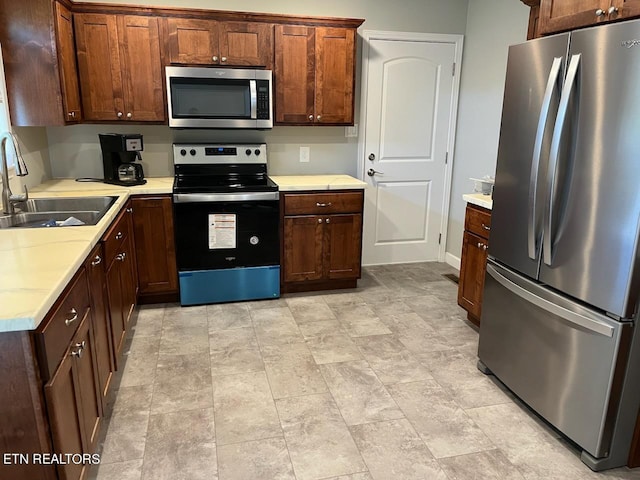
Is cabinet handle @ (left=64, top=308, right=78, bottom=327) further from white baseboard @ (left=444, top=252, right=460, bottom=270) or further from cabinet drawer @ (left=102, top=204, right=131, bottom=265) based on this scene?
white baseboard @ (left=444, top=252, right=460, bottom=270)

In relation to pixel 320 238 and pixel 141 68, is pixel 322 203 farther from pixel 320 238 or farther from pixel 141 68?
pixel 141 68

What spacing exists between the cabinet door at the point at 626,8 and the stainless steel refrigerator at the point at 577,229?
12 centimetres

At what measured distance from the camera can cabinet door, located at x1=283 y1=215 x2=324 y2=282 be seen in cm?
363

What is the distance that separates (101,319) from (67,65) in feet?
6.10

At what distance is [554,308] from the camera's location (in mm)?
2045

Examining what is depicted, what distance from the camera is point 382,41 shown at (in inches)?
162

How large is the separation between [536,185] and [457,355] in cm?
127

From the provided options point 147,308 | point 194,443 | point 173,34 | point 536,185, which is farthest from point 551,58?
point 147,308

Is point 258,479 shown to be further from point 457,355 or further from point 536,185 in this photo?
Answer: point 536,185

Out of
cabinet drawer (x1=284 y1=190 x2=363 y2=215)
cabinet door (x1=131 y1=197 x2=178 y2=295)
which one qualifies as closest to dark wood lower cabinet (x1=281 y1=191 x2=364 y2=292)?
cabinet drawer (x1=284 y1=190 x2=363 y2=215)

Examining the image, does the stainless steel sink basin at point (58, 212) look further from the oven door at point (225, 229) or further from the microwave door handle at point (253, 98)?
the microwave door handle at point (253, 98)

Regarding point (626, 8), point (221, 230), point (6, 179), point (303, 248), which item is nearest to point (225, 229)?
point (221, 230)

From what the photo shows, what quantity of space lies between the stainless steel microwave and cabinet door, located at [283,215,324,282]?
0.81m

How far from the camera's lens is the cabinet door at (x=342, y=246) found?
3.71 metres
